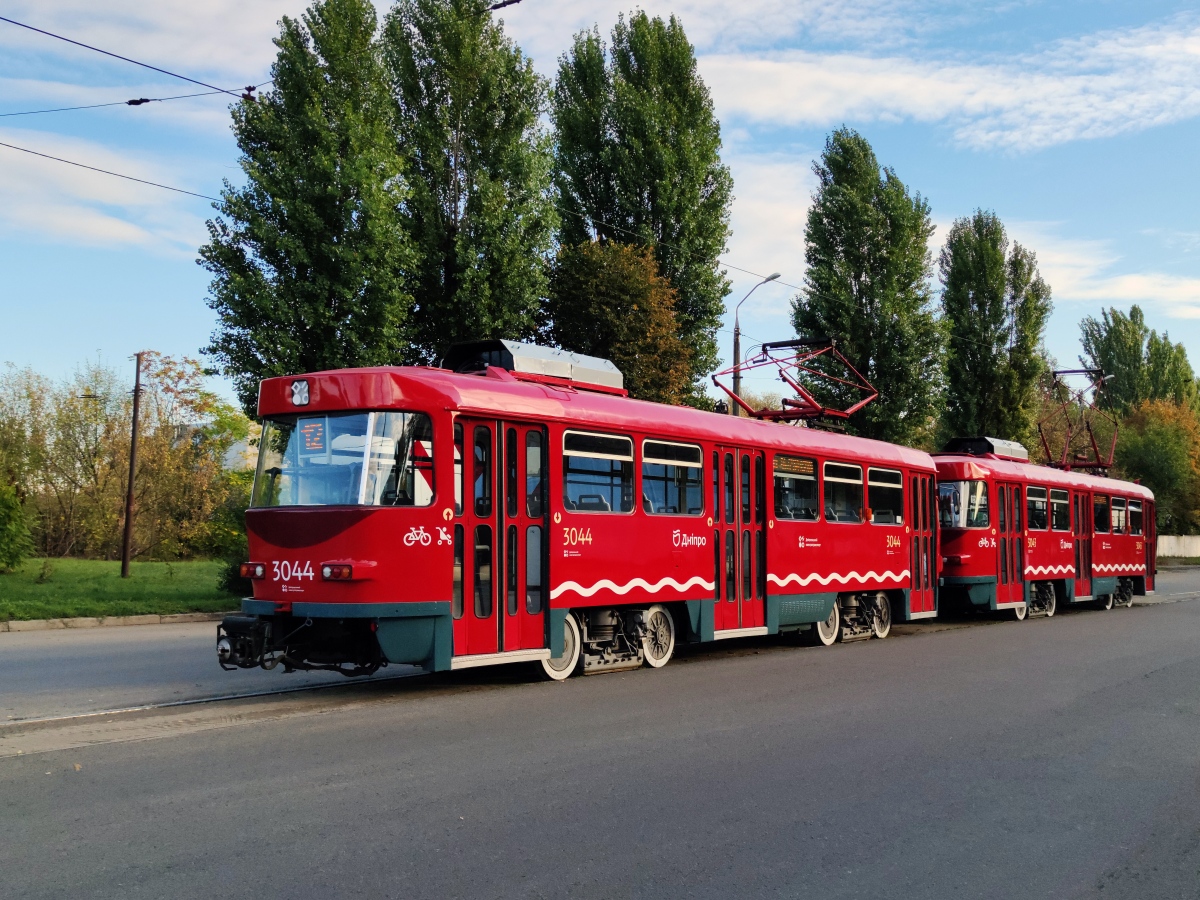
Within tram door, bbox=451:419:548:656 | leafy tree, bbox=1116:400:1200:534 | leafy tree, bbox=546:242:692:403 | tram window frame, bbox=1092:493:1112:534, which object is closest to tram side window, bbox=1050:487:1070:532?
tram window frame, bbox=1092:493:1112:534

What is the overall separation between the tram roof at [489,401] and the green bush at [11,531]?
878 inches

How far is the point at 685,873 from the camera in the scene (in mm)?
5297

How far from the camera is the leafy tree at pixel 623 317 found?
88.4 feet

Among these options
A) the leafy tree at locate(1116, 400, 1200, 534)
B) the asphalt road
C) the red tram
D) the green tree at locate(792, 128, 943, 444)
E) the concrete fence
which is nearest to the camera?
the asphalt road

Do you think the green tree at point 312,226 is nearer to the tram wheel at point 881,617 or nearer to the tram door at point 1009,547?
the tram wheel at point 881,617

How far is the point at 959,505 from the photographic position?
72.0 feet

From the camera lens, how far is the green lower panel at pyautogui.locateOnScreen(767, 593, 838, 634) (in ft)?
51.4

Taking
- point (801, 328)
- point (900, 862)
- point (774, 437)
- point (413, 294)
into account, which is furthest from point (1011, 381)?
point (900, 862)

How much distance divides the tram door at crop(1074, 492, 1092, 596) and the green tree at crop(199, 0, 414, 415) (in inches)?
640

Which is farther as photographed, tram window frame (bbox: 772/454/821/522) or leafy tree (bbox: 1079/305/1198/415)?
leafy tree (bbox: 1079/305/1198/415)

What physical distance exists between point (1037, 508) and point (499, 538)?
1682 centimetres

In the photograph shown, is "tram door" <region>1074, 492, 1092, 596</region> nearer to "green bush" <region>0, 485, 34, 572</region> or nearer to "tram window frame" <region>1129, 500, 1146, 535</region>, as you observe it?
"tram window frame" <region>1129, 500, 1146, 535</region>

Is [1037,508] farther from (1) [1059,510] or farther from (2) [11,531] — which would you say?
(2) [11,531]

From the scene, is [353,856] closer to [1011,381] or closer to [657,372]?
[657,372]
